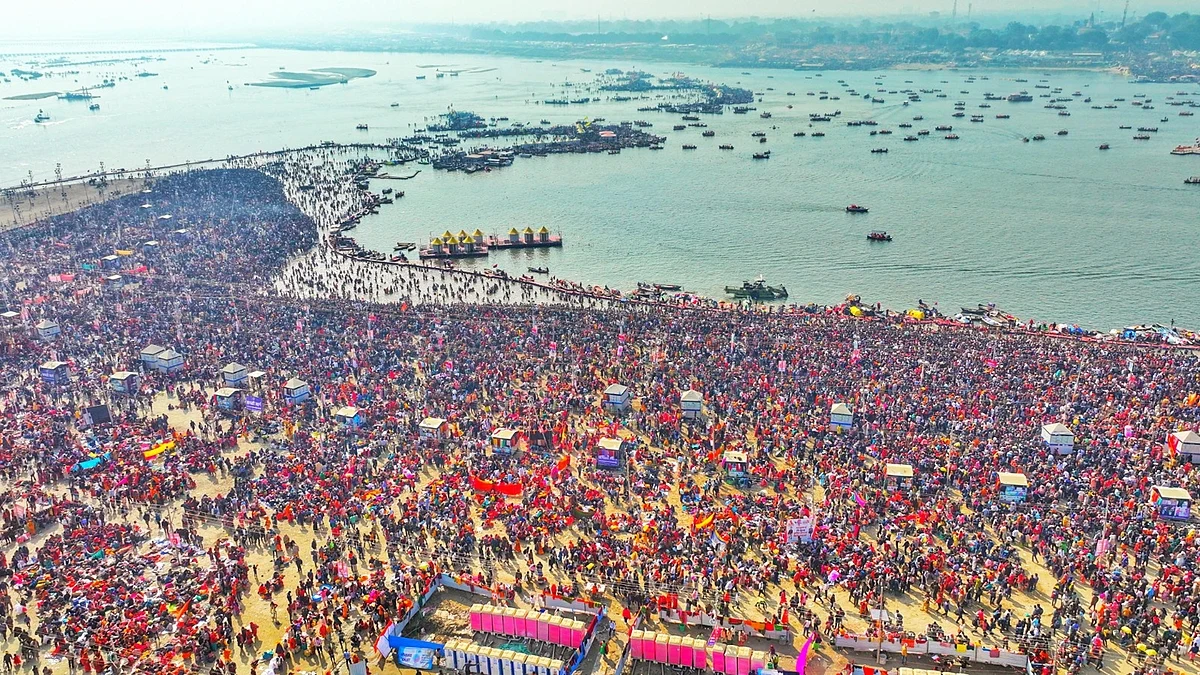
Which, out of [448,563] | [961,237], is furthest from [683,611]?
[961,237]

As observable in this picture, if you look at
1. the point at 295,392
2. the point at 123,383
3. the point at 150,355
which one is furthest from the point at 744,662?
the point at 150,355

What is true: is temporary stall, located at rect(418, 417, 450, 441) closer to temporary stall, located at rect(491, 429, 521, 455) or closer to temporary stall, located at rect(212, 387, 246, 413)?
temporary stall, located at rect(491, 429, 521, 455)

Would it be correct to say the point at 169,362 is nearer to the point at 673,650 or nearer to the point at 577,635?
the point at 577,635

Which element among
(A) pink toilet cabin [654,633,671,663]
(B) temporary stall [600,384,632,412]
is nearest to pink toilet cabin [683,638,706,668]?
(A) pink toilet cabin [654,633,671,663]

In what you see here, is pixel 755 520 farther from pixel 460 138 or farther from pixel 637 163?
pixel 460 138

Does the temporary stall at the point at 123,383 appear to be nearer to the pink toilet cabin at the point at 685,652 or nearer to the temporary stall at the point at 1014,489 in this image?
the pink toilet cabin at the point at 685,652

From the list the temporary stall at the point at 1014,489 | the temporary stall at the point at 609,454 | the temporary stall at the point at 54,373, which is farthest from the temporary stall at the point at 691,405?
the temporary stall at the point at 54,373
